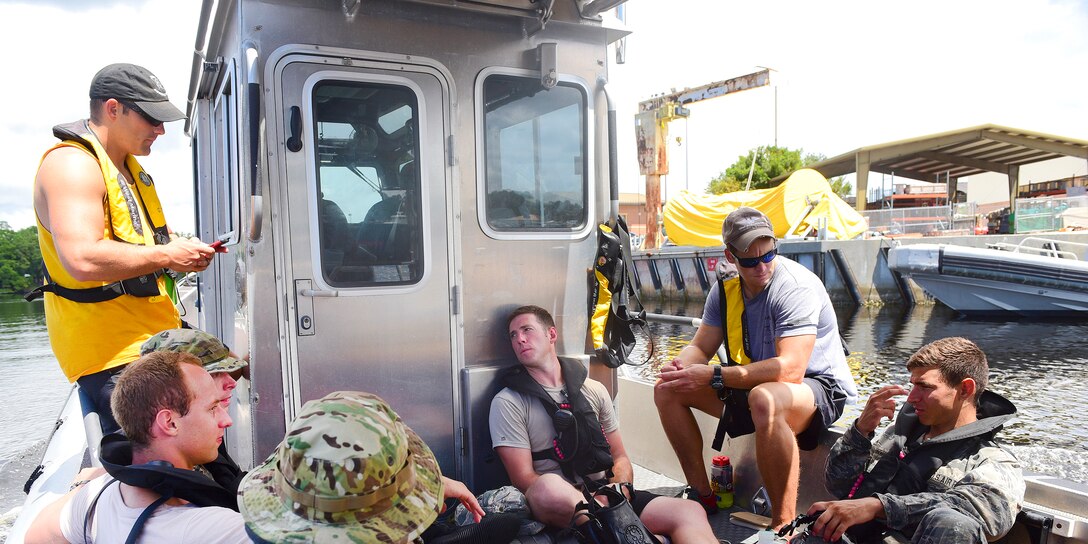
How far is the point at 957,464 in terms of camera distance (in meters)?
2.41

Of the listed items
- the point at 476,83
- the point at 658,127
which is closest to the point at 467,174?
the point at 476,83

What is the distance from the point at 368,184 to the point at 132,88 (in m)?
0.91

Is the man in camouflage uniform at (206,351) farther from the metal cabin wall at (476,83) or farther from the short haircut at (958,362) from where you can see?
the short haircut at (958,362)

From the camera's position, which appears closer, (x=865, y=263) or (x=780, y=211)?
(x=865, y=263)

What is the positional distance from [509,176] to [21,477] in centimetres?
468

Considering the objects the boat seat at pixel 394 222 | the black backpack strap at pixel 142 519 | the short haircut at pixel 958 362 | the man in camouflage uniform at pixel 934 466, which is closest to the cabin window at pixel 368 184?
the boat seat at pixel 394 222

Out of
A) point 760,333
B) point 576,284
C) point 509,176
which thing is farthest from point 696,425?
point 509,176

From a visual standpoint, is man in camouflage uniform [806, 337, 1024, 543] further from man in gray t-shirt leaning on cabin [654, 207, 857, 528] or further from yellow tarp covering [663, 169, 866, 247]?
yellow tarp covering [663, 169, 866, 247]

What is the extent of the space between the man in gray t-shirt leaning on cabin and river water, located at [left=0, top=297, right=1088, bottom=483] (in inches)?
11.8

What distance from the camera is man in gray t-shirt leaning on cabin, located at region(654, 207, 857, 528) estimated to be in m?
2.97

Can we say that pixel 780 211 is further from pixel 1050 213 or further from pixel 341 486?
pixel 341 486

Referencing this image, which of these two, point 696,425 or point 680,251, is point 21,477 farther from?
point 680,251

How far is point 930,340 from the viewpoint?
12078 mm

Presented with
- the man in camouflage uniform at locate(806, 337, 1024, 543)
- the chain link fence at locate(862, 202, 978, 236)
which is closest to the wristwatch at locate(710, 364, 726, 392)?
the man in camouflage uniform at locate(806, 337, 1024, 543)
